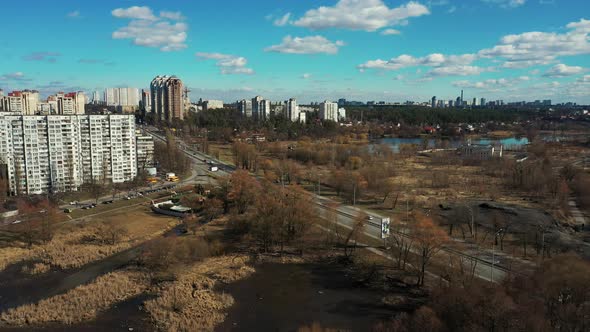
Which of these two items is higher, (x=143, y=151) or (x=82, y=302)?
(x=143, y=151)

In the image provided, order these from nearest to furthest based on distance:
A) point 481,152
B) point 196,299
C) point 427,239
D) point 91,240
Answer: point 196,299 < point 427,239 < point 91,240 < point 481,152

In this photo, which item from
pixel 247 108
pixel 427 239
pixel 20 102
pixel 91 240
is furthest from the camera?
pixel 247 108

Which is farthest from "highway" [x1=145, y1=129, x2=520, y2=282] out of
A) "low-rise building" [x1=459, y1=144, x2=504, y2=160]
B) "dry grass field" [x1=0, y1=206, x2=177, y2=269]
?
"low-rise building" [x1=459, y1=144, x2=504, y2=160]

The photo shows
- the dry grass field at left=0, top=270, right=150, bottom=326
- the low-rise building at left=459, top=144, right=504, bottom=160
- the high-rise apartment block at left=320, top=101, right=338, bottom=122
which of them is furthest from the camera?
the high-rise apartment block at left=320, top=101, right=338, bottom=122

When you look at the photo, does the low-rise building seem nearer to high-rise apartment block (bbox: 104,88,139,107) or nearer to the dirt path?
the dirt path

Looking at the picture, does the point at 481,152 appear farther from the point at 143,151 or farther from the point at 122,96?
the point at 122,96

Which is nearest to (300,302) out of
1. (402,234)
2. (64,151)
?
(402,234)

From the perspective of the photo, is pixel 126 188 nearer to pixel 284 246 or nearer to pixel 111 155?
pixel 111 155
